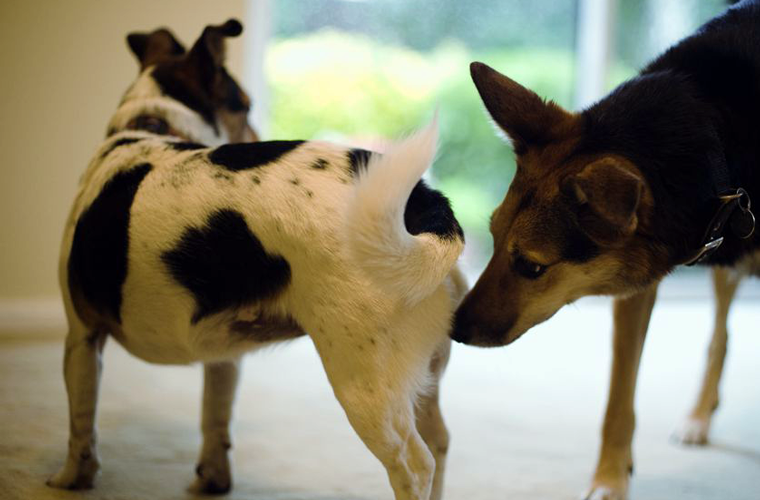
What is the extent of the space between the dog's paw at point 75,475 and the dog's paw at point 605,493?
3.96ft

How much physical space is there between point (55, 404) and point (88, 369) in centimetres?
81

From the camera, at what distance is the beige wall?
3607 mm

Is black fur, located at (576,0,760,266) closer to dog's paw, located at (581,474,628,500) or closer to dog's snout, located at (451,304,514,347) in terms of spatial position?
dog's snout, located at (451,304,514,347)

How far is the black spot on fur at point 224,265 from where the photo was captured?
148 centimetres

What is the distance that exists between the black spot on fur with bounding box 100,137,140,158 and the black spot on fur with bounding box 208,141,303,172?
1.14 ft

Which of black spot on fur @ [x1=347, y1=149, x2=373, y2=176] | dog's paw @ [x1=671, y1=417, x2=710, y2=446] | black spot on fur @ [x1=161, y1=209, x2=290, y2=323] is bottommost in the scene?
dog's paw @ [x1=671, y1=417, x2=710, y2=446]

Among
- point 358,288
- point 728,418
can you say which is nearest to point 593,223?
point 358,288

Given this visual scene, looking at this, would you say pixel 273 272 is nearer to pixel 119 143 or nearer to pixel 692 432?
pixel 119 143

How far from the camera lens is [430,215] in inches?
60.4

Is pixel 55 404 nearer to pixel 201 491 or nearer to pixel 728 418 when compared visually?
pixel 201 491

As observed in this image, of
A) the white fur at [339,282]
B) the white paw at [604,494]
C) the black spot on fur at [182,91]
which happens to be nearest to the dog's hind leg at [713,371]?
the white paw at [604,494]

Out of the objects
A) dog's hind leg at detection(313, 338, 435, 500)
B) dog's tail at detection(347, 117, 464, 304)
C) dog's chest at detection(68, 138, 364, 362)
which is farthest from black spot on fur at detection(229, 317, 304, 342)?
dog's tail at detection(347, 117, 464, 304)

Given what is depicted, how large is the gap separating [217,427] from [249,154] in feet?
2.42

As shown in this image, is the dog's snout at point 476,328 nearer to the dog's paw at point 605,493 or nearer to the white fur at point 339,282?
the white fur at point 339,282
